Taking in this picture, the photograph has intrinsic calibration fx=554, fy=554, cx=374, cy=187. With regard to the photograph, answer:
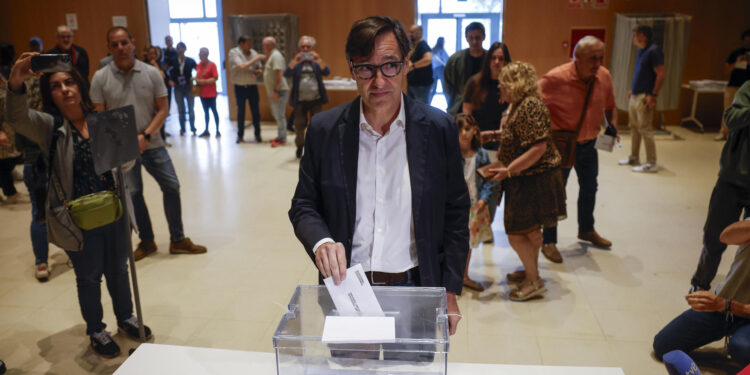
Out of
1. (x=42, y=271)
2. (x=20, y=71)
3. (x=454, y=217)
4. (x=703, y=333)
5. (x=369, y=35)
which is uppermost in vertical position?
(x=369, y=35)

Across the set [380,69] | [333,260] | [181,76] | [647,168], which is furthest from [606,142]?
[181,76]

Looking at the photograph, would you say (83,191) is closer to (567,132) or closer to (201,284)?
→ (201,284)

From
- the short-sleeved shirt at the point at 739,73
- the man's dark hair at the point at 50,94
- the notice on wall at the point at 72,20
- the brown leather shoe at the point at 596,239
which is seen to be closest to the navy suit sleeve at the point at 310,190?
the man's dark hair at the point at 50,94

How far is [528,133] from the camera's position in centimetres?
341

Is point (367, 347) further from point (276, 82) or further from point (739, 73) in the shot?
point (739, 73)

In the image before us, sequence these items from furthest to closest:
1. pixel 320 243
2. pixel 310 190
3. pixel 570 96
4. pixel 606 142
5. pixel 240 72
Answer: pixel 240 72 < pixel 606 142 < pixel 570 96 < pixel 310 190 < pixel 320 243

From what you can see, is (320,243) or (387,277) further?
(387,277)

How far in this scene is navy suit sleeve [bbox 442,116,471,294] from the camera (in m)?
1.77

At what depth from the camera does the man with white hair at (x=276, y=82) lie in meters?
8.79

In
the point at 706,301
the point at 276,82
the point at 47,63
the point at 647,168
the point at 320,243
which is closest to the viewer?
the point at 320,243

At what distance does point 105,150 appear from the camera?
2.83 meters

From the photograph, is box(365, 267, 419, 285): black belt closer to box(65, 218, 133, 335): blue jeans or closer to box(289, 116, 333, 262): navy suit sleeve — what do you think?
box(289, 116, 333, 262): navy suit sleeve

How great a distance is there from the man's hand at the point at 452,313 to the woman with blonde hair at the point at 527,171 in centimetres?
181

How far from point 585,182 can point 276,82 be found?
5.61m
